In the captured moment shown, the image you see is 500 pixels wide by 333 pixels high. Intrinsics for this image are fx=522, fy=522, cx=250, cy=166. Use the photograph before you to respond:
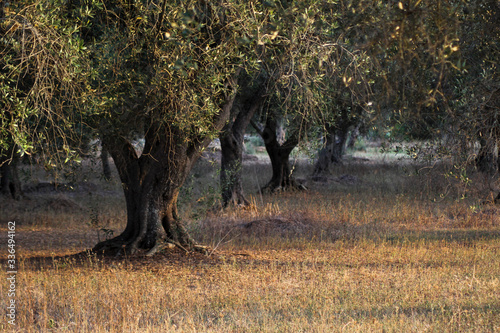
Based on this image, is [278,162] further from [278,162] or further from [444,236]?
[444,236]

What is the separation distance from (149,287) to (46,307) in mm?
1754

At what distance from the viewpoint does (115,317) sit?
7.33 m

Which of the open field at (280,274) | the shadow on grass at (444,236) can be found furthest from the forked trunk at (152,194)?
the shadow on grass at (444,236)

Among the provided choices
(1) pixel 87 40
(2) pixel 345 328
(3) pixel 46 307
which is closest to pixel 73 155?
(3) pixel 46 307

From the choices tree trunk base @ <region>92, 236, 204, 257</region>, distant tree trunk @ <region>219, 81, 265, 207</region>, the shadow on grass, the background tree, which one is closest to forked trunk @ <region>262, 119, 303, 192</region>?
distant tree trunk @ <region>219, 81, 265, 207</region>

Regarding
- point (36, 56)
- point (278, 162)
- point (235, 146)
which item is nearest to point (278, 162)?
point (278, 162)

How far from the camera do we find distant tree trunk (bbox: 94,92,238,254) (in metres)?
10.8

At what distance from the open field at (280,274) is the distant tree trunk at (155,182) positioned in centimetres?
51

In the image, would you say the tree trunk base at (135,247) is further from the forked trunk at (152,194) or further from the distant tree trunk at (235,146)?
the distant tree trunk at (235,146)

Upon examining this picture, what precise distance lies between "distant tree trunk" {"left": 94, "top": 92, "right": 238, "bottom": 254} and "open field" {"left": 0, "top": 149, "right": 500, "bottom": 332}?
508 mm

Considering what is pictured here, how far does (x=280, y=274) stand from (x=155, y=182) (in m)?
3.30

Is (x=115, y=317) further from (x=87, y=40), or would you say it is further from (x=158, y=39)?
(x=87, y=40)

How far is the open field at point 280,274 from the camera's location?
7211mm

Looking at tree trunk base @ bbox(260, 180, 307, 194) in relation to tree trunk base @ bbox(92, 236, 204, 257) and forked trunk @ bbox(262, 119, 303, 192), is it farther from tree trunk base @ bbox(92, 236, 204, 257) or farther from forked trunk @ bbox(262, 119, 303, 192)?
tree trunk base @ bbox(92, 236, 204, 257)
